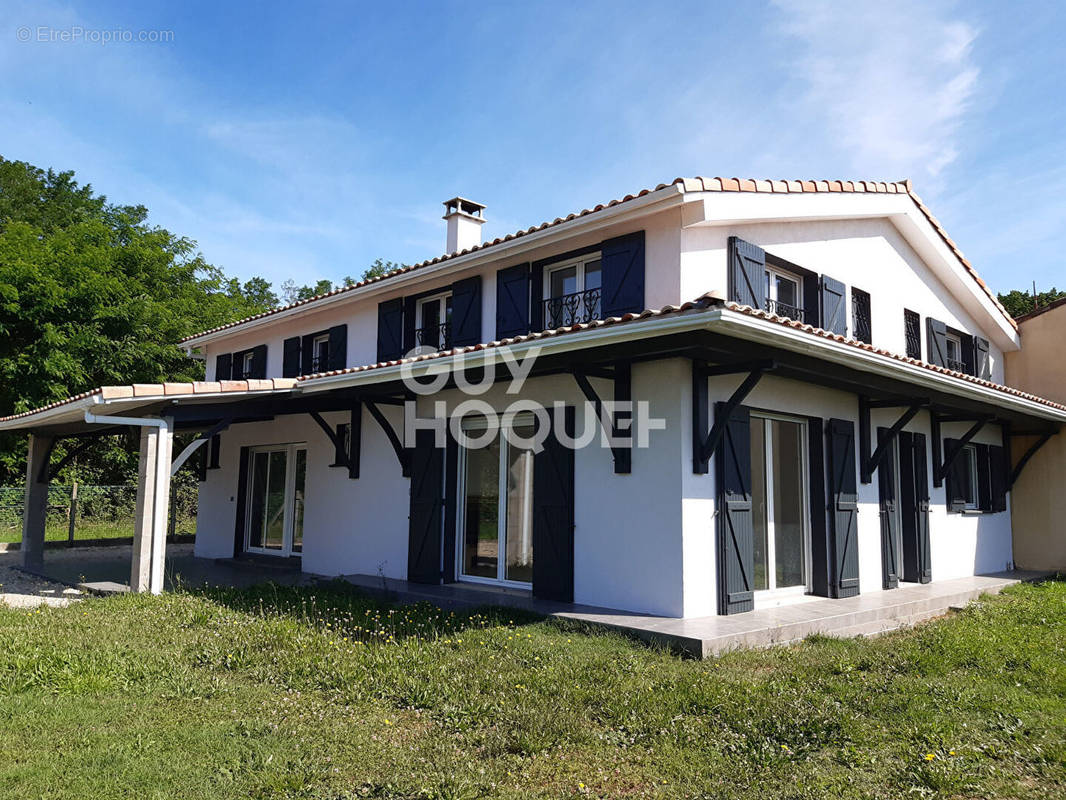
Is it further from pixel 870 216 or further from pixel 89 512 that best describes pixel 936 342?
pixel 89 512

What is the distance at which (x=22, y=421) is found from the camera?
11.3m

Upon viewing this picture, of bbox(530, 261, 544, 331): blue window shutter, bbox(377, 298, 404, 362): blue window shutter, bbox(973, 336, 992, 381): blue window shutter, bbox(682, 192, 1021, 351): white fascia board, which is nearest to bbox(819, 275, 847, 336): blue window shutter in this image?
bbox(682, 192, 1021, 351): white fascia board

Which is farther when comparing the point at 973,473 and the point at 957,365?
the point at 957,365

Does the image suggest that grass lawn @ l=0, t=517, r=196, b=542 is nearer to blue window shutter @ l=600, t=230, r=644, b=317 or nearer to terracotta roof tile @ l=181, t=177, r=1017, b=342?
terracotta roof tile @ l=181, t=177, r=1017, b=342

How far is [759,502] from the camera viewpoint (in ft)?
26.6

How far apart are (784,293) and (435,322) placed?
476cm

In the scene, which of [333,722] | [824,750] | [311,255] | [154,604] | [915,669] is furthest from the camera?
[311,255]

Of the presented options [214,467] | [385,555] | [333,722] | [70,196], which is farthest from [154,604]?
[70,196]

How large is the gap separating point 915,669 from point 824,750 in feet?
6.85

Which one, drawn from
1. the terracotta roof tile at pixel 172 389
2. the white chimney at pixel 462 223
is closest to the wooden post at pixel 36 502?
the terracotta roof tile at pixel 172 389

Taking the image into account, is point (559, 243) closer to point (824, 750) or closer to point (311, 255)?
point (824, 750)

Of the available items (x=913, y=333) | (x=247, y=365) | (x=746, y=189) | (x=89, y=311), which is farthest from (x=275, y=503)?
(x=89, y=311)

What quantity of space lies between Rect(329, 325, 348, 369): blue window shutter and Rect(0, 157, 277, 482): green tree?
9.64 m

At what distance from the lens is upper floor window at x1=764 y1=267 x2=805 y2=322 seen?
9.02 meters
